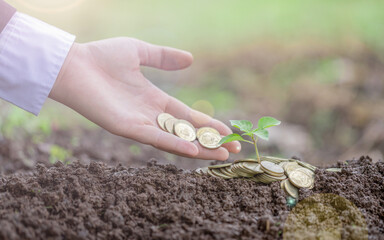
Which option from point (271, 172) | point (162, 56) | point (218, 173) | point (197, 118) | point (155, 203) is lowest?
point (155, 203)

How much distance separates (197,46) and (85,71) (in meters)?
6.74

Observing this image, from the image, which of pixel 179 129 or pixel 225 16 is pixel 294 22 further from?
pixel 179 129

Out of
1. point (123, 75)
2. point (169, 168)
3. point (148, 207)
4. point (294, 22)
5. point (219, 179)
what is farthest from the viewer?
point (294, 22)

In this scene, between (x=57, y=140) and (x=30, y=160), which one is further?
(x=57, y=140)

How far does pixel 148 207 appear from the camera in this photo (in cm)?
165

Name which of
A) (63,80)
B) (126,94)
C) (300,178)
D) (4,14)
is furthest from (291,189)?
(4,14)

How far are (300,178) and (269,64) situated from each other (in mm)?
6072

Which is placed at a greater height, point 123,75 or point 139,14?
point 139,14

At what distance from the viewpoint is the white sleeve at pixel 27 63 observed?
228 cm

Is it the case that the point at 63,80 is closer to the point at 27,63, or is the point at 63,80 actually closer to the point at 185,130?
the point at 27,63

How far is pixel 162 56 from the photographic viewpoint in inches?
111

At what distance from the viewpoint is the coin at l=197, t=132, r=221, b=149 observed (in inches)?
91.0

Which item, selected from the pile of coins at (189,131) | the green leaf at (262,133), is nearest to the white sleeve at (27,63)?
the pile of coins at (189,131)

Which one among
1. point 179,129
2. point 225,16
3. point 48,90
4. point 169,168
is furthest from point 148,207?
point 225,16
